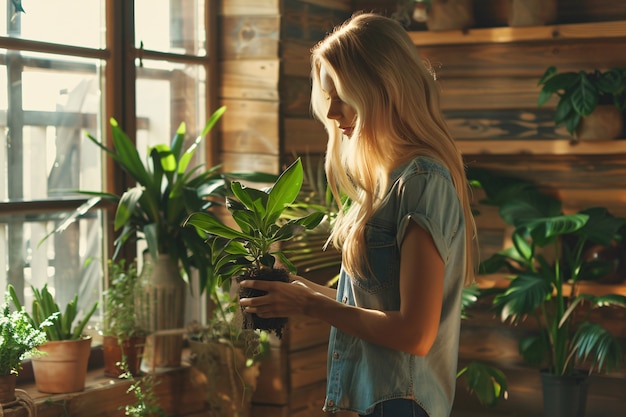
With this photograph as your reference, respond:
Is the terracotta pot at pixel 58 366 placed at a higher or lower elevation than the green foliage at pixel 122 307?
lower

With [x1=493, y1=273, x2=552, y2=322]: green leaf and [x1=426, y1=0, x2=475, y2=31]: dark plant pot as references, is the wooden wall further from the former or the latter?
[x1=493, y1=273, x2=552, y2=322]: green leaf

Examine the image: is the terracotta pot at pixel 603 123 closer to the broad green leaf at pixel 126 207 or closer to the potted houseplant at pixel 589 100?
the potted houseplant at pixel 589 100

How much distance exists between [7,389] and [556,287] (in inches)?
83.1

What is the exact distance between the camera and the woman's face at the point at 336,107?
1.64 m

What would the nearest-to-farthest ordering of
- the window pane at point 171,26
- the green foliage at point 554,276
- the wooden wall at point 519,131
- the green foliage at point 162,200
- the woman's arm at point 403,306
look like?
1. the woman's arm at point 403,306
2. the green foliage at point 162,200
3. the window pane at point 171,26
4. the green foliage at point 554,276
5. the wooden wall at point 519,131

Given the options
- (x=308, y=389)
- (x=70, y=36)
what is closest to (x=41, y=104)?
(x=70, y=36)

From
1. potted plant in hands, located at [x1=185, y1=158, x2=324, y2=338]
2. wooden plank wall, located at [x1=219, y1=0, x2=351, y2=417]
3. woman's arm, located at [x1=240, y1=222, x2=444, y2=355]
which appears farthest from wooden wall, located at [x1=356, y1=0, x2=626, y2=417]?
woman's arm, located at [x1=240, y1=222, x2=444, y2=355]

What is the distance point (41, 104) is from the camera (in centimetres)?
→ 293

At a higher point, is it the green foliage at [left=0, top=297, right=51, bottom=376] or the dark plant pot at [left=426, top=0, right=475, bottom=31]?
the dark plant pot at [left=426, top=0, right=475, bottom=31]

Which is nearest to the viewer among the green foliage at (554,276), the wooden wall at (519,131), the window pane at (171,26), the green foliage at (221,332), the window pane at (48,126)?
the window pane at (48,126)

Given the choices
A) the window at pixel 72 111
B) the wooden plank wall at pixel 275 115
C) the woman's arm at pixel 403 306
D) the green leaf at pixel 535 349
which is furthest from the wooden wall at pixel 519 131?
the woman's arm at pixel 403 306

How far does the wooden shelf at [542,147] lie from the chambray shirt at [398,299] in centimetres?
209

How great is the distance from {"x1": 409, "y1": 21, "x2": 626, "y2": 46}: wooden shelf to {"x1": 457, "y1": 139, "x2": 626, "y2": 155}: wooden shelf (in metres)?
0.42

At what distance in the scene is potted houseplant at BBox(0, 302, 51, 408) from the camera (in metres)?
2.46
